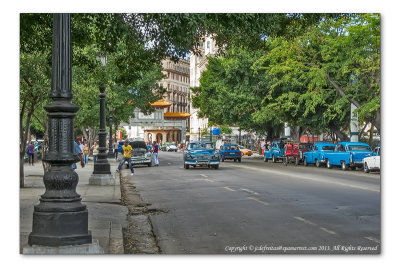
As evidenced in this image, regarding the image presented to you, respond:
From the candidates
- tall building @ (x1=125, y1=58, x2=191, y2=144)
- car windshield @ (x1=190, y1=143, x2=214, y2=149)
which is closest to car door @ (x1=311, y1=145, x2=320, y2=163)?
car windshield @ (x1=190, y1=143, x2=214, y2=149)

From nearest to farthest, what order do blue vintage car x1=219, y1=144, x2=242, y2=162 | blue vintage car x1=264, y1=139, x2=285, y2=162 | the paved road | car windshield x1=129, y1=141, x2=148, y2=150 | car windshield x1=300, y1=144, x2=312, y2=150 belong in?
the paved road → car windshield x1=129, y1=141, x2=148, y2=150 → car windshield x1=300, y1=144, x2=312, y2=150 → blue vintage car x1=264, y1=139, x2=285, y2=162 → blue vintage car x1=219, y1=144, x2=242, y2=162

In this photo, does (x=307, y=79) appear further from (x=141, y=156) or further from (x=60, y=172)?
(x=60, y=172)

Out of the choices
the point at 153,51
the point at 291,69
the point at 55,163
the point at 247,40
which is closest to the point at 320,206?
A: the point at 247,40

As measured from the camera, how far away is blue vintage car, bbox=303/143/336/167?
3964cm

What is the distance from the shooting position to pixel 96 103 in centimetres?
4609

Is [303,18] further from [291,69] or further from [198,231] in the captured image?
[291,69]

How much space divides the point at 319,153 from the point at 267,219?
28128 millimetres

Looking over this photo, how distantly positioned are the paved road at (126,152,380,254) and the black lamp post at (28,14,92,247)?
1.91m

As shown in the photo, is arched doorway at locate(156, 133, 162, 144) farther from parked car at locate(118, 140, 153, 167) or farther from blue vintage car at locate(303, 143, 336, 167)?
parked car at locate(118, 140, 153, 167)

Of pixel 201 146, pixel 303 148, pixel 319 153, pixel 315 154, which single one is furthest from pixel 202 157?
pixel 303 148

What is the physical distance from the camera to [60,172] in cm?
835

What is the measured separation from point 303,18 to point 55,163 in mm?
6002

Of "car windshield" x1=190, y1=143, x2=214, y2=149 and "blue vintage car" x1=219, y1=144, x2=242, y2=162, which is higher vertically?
"car windshield" x1=190, y1=143, x2=214, y2=149

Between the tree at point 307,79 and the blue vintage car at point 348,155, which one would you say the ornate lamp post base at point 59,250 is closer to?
the tree at point 307,79
